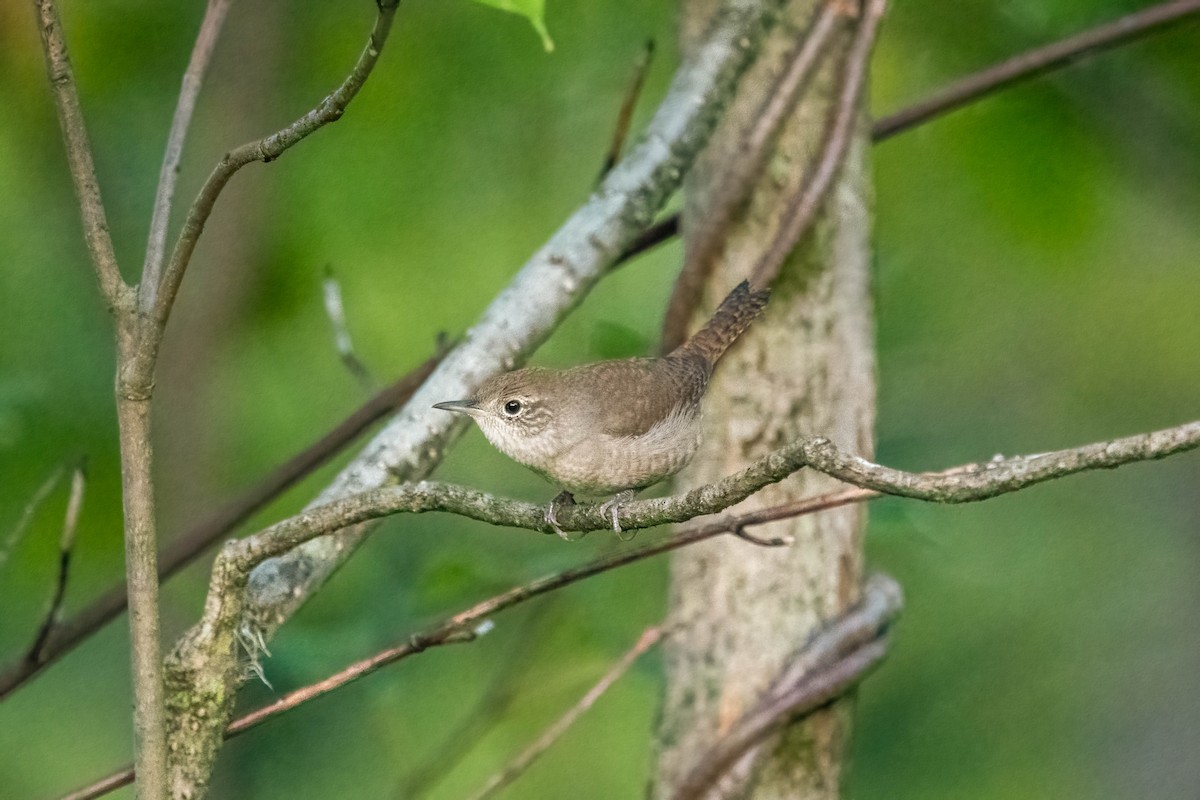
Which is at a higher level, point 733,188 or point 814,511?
point 733,188

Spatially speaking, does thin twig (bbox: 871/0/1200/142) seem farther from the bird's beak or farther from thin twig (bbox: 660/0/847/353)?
the bird's beak

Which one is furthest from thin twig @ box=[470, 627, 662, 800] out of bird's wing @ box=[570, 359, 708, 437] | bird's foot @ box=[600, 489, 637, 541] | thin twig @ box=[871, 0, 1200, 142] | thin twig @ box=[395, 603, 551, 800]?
thin twig @ box=[871, 0, 1200, 142]

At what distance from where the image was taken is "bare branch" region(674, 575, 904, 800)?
2.46 m

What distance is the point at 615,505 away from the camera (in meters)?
1.95

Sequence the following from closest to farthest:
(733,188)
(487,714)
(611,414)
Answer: (611,414), (733,188), (487,714)

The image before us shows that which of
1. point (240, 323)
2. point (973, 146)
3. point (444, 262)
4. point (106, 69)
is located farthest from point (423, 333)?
point (973, 146)

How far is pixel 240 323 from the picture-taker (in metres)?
3.66

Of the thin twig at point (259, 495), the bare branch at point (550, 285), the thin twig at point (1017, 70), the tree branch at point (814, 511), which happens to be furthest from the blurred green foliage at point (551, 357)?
the tree branch at point (814, 511)

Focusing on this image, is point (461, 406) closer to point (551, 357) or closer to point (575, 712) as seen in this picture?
point (575, 712)

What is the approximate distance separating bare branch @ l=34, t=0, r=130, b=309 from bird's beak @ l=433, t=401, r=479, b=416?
0.67m

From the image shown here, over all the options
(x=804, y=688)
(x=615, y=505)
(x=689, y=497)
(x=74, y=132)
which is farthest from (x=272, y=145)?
(x=804, y=688)

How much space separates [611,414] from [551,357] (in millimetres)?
2213

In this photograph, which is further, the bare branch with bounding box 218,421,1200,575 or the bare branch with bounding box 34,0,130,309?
the bare branch with bounding box 34,0,130,309

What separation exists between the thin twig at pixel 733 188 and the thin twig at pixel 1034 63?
1.21 ft
